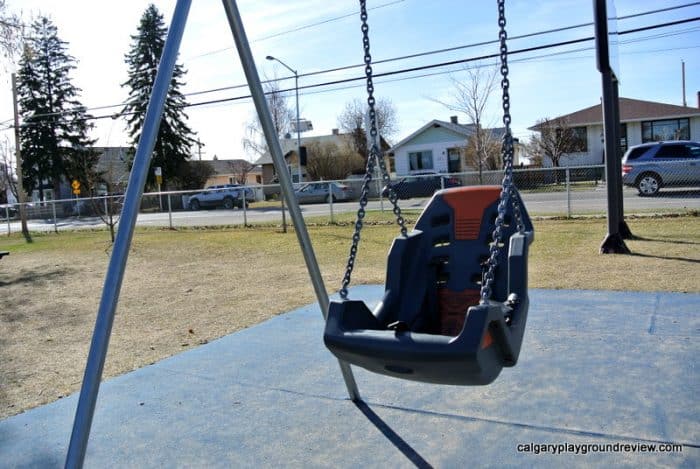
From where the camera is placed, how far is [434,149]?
129 ft

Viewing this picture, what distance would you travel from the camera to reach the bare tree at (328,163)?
42.3m

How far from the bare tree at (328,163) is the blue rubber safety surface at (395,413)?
37.9 m

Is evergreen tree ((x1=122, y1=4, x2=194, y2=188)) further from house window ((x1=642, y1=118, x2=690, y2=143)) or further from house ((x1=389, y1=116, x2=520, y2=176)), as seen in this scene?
house window ((x1=642, y1=118, x2=690, y2=143))

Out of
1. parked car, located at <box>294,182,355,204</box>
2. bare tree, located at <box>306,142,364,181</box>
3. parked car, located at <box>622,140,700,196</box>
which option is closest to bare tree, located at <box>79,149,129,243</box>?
parked car, located at <box>294,182,355,204</box>

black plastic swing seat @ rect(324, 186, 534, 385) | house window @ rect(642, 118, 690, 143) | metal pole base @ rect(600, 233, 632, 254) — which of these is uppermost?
house window @ rect(642, 118, 690, 143)

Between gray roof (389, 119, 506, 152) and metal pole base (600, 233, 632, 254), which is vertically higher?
gray roof (389, 119, 506, 152)

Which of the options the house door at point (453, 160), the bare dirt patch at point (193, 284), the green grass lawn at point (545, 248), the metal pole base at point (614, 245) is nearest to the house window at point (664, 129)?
the house door at point (453, 160)

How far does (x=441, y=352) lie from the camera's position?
2.06 metres

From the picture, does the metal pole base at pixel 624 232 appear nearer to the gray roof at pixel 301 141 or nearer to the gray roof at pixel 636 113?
the gray roof at pixel 636 113

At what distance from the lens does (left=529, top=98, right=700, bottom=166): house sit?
1310 inches

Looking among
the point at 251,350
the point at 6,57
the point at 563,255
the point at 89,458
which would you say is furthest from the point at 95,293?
the point at 6,57

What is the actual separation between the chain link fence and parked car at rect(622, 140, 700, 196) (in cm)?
9

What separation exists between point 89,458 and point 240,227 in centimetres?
1507

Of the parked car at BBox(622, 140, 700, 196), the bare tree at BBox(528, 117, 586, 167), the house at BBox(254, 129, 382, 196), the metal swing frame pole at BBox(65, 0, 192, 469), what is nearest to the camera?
the metal swing frame pole at BBox(65, 0, 192, 469)
